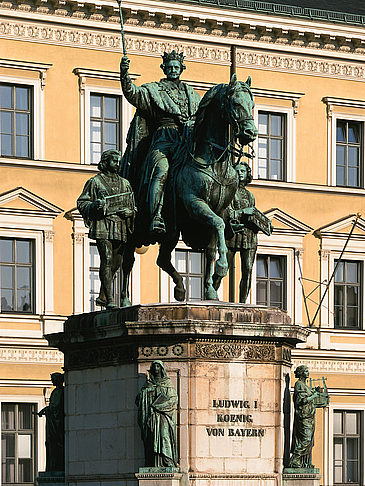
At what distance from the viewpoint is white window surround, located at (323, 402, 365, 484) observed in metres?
49.8

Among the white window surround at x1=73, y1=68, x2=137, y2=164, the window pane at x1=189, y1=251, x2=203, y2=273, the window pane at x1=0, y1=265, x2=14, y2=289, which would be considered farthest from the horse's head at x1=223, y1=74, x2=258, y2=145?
the window pane at x1=189, y1=251, x2=203, y2=273

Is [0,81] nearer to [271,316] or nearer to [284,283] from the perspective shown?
[284,283]

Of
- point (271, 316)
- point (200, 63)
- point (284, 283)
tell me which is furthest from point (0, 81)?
point (271, 316)

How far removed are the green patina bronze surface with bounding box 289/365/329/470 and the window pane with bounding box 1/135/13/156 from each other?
2453 cm

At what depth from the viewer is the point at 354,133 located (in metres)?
52.5

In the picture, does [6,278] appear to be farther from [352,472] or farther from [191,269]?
[352,472]

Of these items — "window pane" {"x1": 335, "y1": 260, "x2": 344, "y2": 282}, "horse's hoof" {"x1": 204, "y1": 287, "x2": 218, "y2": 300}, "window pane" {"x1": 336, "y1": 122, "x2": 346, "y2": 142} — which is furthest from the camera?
"window pane" {"x1": 336, "y1": 122, "x2": 346, "y2": 142}

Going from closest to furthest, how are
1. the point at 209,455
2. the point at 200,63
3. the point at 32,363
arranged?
the point at 209,455
the point at 32,363
the point at 200,63

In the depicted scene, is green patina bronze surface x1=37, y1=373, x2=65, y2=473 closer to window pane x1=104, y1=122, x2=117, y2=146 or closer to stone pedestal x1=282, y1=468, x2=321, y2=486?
stone pedestal x1=282, y1=468, x2=321, y2=486

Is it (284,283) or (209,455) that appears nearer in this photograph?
(209,455)

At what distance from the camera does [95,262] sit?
157 ft

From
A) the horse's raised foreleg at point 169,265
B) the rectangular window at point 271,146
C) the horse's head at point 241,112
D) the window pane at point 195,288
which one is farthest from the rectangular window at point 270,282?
the horse's head at point 241,112

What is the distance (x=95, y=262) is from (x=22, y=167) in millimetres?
2984

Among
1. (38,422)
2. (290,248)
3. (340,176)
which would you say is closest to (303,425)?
(38,422)
